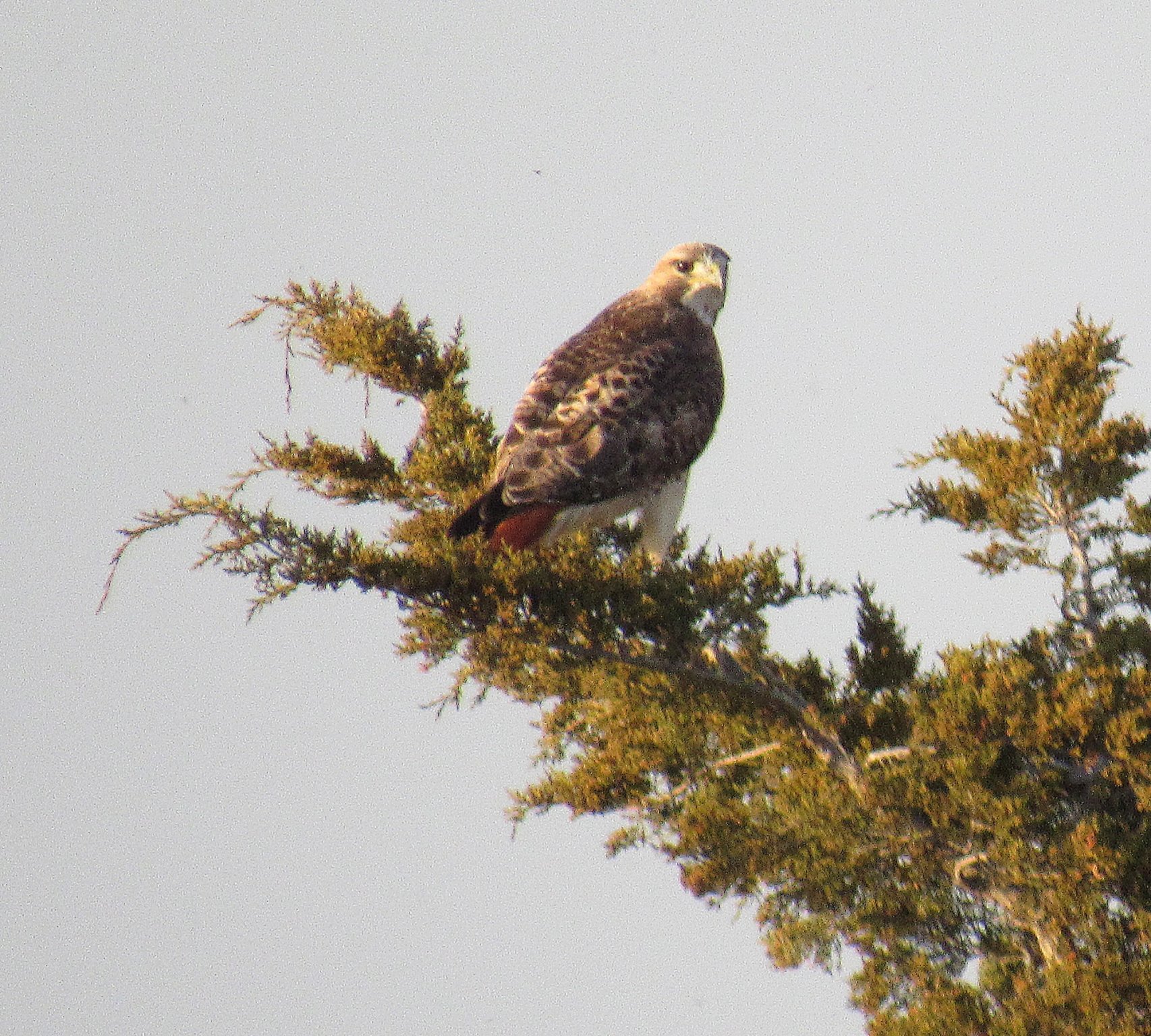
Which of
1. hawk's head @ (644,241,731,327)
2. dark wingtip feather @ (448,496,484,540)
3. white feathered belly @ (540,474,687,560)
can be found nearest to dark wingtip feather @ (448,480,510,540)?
dark wingtip feather @ (448,496,484,540)

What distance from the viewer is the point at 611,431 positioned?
8.60 metres

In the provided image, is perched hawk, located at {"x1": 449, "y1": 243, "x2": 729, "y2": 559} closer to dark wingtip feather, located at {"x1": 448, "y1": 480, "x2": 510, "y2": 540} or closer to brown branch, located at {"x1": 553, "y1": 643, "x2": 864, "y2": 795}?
dark wingtip feather, located at {"x1": 448, "y1": 480, "x2": 510, "y2": 540}

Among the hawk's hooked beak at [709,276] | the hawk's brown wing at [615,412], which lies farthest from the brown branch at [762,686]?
the hawk's hooked beak at [709,276]

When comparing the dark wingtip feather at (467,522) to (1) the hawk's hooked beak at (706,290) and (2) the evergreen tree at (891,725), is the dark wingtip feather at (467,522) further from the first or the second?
(1) the hawk's hooked beak at (706,290)

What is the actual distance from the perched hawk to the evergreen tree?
71 cm

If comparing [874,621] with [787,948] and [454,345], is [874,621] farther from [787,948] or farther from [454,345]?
[454,345]

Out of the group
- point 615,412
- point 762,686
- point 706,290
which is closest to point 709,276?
point 706,290

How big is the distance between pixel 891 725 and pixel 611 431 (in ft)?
8.70

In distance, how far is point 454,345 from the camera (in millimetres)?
8578

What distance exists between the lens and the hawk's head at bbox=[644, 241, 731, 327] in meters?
10.4

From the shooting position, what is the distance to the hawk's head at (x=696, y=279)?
10.4 meters

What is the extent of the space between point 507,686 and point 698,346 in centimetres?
322

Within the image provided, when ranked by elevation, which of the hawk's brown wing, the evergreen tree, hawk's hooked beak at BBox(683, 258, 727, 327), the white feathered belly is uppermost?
hawk's hooked beak at BBox(683, 258, 727, 327)

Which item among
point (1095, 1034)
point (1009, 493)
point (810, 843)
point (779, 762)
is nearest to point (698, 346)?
point (1009, 493)
